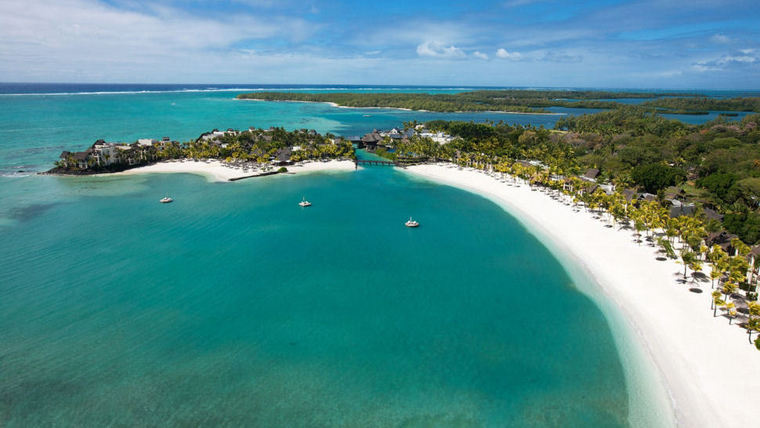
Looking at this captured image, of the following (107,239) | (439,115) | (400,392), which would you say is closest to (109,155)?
(107,239)

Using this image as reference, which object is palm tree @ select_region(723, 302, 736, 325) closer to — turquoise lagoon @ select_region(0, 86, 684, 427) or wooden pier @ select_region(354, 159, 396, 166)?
turquoise lagoon @ select_region(0, 86, 684, 427)

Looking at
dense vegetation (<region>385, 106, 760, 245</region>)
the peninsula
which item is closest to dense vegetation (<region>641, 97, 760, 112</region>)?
dense vegetation (<region>385, 106, 760, 245</region>)

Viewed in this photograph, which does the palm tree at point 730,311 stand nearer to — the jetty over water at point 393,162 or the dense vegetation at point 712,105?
the jetty over water at point 393,162

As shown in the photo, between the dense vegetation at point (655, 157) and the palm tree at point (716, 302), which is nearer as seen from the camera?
the palm tree at point (716, 302)

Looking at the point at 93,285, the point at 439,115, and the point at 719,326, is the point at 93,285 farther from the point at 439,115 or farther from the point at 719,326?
the point at 439,115

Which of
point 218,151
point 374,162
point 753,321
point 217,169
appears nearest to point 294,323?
point 753,321

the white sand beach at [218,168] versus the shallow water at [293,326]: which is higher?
the white sand beach at [218,168]

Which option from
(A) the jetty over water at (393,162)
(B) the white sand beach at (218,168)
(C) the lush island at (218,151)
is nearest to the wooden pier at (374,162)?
(A) the jetty over water at (393,162)
